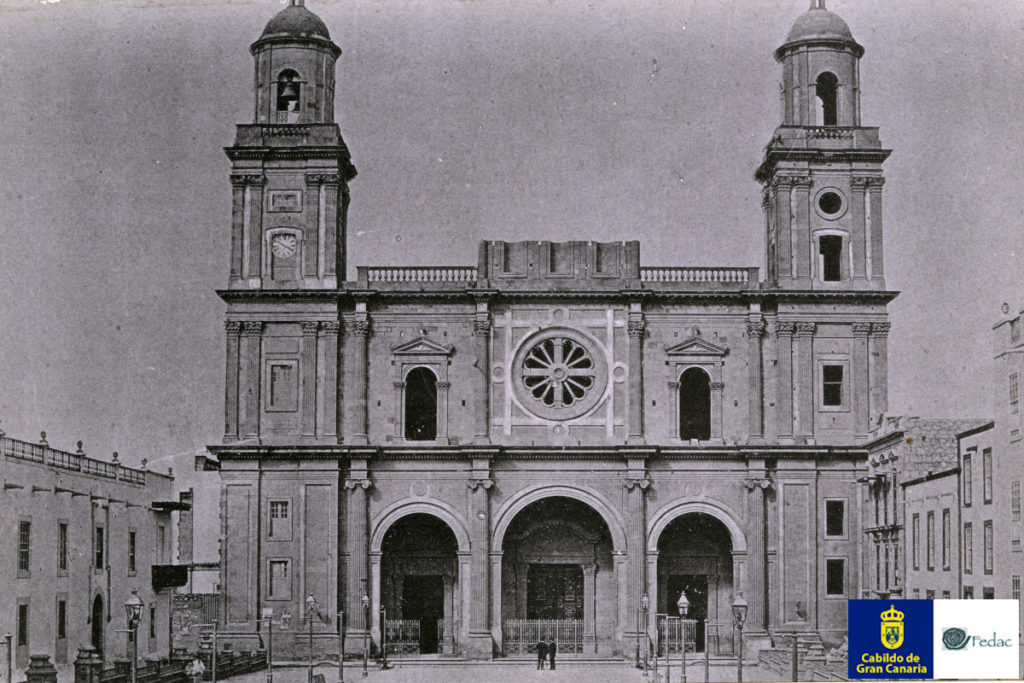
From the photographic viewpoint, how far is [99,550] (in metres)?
51.6

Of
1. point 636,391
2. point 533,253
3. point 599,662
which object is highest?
point 533,253

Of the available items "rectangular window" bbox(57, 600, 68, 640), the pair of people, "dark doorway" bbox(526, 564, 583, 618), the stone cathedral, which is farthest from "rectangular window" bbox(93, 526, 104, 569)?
the pair of people

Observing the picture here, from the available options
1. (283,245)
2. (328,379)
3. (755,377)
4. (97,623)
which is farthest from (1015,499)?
(97,623)

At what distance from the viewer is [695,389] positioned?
50188mm

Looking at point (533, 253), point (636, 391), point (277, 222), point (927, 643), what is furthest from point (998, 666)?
point (277, 222)

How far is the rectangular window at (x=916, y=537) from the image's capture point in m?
43.2

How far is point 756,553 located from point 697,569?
2522 millimetres

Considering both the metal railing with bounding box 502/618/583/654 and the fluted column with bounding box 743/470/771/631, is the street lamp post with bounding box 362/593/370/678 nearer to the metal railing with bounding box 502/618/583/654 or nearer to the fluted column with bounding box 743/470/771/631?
→ the metal railing with bounding box 502/618/583/654

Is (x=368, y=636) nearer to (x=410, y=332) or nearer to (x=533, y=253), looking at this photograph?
(x=410, y=332)

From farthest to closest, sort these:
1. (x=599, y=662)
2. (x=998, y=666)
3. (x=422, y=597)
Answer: (x=422, y=597) → (x=599, y=662) → (x=998, y=666)

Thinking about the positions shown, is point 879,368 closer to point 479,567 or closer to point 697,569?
point 697,569

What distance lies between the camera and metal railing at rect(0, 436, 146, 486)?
138 feet

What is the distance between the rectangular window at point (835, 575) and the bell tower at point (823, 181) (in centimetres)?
818

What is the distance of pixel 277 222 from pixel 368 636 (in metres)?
12.7
